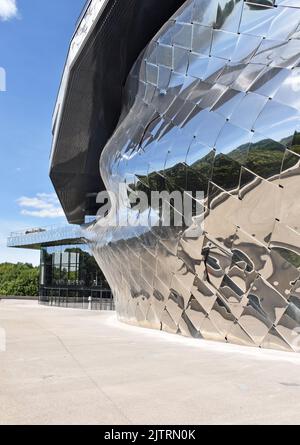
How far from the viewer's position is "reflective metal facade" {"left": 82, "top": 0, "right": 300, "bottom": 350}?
928 cm

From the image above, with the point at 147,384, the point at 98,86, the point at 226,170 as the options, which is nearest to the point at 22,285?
the point at 98,86

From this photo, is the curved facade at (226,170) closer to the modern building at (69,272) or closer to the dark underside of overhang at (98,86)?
the dark underside of overhang at (98,86)

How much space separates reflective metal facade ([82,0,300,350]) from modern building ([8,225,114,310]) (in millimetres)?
22436

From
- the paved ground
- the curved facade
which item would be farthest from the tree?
the paved ground

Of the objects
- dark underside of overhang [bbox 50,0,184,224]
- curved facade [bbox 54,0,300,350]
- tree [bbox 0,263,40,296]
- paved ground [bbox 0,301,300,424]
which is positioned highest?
dark underside of overhang [bbox 50,0,184,224]

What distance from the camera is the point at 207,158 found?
10.9 meters

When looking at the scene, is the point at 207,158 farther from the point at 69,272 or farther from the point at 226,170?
the point at 69,272

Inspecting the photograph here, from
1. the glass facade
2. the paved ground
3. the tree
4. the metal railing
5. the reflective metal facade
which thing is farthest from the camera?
the tree

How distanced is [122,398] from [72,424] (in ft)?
3.94

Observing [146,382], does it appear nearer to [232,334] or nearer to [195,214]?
[232,334]

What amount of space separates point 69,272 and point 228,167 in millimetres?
33239

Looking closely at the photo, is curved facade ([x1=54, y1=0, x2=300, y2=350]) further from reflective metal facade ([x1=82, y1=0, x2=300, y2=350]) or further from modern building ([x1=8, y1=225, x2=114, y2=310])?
modern building ([x1=8, y1=225, x2=114, y2=310])

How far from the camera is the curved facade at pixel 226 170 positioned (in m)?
9.29

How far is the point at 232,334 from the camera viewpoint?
1077 cm
